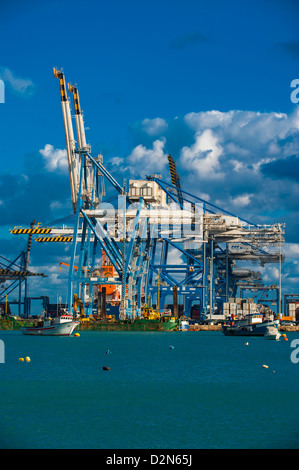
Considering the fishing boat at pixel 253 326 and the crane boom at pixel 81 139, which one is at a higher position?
the crane boom at pixel 81 139

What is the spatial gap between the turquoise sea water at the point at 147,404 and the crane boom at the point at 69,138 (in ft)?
171

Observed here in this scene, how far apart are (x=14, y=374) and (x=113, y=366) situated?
8318 mm

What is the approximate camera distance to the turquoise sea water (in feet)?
82.4

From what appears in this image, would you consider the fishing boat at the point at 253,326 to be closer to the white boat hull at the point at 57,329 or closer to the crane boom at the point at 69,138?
the white boat hull at the point at 57,329

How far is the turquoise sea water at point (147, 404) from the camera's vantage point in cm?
2512

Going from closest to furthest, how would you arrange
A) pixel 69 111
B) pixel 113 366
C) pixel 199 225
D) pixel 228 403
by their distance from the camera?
pixel 228 403 → pixel 113 366 → pixel 69 111 → pixel 199 225

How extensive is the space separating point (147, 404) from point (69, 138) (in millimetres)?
75315

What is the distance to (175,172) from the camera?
159750 mm

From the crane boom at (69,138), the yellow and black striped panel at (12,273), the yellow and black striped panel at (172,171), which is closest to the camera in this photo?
the crane boom at (69,138)

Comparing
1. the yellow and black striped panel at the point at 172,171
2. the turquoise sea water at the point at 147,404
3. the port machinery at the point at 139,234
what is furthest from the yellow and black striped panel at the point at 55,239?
the turquoise sea water at the point at 147,404

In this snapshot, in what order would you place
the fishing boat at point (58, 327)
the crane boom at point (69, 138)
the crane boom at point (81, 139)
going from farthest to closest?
the crane boom at point (81, 139), the crane boom at point (69, 138), the fishing boat at point (58, 327)

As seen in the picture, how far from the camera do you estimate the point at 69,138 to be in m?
104
